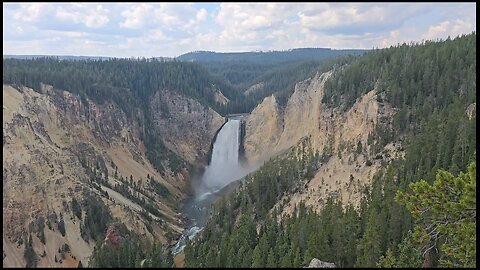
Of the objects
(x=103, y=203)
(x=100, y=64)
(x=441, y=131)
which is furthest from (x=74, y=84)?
(x=441, y=131)

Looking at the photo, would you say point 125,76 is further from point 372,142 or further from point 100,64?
point 372,142

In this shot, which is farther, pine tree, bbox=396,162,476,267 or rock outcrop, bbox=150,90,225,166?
rock outcrop, bbox=150,90,225,166

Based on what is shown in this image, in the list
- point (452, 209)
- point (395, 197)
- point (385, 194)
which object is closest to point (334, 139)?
point (385, 194)

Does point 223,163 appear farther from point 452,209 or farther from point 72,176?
point 452,209

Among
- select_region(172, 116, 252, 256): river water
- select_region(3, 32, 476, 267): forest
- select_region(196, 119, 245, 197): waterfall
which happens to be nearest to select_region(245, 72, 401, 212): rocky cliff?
select_region(3, 32, 476, 267): forest

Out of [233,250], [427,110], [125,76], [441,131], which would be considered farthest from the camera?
[125,76]

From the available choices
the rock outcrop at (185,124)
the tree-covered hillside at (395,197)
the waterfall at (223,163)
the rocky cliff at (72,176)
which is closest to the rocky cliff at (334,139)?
the tree-covered hillside at (395,197)

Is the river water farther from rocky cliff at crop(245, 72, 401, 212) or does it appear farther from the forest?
the forest
